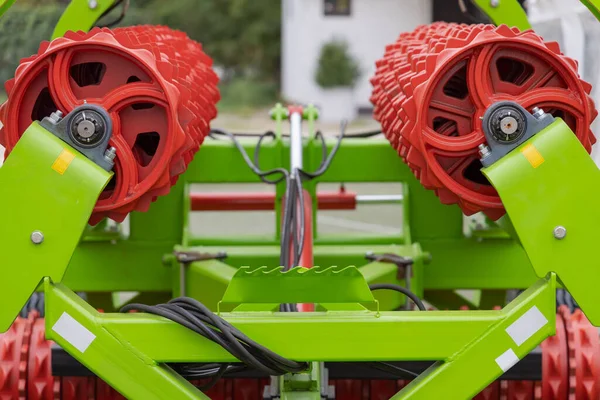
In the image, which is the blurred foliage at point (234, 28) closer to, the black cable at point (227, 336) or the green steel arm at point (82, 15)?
the green steel arm at point (82, 15)

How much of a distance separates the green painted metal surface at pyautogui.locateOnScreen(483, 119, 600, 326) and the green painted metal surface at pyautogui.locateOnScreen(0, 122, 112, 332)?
3.56 ft

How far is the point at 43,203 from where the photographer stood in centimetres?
290

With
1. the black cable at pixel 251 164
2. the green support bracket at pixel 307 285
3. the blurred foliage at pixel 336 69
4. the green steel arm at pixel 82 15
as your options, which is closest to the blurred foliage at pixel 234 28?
the blurred foliage at pixel 336 69

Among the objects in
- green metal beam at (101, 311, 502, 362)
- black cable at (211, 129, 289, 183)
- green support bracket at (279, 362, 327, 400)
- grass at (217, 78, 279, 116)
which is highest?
grass at (217, 78, 279, 116)

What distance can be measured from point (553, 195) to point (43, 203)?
1.36 metres

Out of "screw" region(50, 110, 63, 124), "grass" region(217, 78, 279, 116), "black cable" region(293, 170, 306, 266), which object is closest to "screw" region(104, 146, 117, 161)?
"screw" region(50, 110, 63, 124)

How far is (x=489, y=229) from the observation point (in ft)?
15.3

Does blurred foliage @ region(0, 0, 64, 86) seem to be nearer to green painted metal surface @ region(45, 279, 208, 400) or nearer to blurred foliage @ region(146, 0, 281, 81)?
green painted metal surface @ region(45, 279, 208, 400)

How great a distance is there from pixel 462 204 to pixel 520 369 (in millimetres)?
756

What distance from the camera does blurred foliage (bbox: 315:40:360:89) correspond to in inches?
1208

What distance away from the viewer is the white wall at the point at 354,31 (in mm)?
31016

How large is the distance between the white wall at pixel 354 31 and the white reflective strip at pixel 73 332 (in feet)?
92.0

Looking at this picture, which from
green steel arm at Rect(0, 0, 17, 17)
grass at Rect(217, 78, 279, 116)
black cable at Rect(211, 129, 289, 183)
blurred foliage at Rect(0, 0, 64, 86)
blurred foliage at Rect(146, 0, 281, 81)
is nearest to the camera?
green steel arm at Rect(0, 0, 17, 17)

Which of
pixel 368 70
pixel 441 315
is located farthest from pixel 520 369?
pixel 368 70
